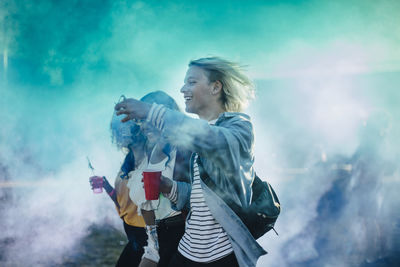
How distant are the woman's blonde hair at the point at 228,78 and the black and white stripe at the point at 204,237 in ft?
1.64

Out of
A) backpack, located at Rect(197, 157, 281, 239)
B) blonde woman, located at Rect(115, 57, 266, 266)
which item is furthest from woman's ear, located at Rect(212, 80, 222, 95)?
backpack, located at Rect(197, 157, 281, 239)

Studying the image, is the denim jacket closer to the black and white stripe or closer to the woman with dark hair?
the black and white stripe

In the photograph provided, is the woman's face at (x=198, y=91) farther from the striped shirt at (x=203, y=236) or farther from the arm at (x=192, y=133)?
the arm at (x=192, y=133)

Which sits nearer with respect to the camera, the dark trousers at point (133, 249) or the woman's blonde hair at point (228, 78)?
the woman's blonde hair at point (228, 78)

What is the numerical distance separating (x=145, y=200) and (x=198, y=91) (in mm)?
1035

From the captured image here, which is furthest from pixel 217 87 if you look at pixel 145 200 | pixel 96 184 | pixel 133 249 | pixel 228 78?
pixel 96 184

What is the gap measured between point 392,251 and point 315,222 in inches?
57.0

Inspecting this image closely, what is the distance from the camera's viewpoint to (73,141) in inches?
261

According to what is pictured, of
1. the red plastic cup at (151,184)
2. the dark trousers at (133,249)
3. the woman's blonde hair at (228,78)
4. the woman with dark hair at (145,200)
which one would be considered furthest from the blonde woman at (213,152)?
the dark trousers at (133,249)

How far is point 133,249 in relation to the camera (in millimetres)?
2828

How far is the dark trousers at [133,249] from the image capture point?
275 centimetres

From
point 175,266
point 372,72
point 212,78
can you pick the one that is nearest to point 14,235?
point 175,266

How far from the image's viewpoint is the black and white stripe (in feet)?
5.62

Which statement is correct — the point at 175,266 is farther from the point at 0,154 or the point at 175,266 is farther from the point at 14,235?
the point at 0,154
